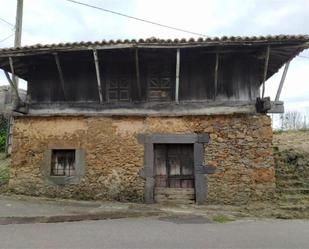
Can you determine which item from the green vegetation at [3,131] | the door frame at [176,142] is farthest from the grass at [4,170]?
the door frame at [176,142]

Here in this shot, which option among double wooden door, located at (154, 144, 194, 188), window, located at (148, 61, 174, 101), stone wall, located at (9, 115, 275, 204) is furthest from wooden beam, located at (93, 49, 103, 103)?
double wooden door, located at (154, 144, 194, 188)

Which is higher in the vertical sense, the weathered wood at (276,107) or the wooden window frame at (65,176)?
the weathered wood at (276,107)

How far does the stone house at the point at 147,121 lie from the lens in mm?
9891

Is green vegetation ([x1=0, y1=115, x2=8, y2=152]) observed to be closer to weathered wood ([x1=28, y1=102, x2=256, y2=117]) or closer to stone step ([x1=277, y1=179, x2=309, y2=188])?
weathered wood ([x1=28, y1=102, x2=256, y2=117])

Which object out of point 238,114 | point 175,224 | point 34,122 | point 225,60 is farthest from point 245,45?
point 34,122

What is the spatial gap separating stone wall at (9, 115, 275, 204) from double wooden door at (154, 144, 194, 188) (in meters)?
0.50

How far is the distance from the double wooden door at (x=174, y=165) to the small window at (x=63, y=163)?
2.39m

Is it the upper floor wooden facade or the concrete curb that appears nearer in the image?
the concrete curb

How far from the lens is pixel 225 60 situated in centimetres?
1059

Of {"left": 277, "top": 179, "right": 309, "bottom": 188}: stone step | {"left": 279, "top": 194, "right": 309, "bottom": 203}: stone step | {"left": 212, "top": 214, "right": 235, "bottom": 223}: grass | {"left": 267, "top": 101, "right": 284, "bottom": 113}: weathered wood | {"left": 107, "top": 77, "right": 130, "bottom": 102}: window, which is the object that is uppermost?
{"left": 107, "top": 77, "right": 130, "bottom": 102}: window

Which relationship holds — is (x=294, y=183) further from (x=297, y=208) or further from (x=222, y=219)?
(x=222, y=219)

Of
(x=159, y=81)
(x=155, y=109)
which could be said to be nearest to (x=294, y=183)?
(x=155, y=109)

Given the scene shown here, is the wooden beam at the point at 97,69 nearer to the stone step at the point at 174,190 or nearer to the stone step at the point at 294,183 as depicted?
the stone step at the point at 174,190

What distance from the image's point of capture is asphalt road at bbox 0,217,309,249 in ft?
19.3
